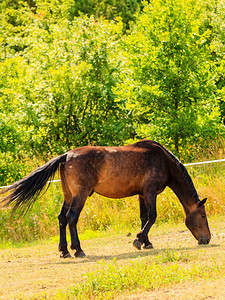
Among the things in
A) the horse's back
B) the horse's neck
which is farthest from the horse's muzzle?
the horse's back

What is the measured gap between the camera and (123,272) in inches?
260

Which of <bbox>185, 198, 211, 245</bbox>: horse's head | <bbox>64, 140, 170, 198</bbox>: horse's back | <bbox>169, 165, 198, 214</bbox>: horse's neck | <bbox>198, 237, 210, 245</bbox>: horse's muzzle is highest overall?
<bbox>64, 140, 170, 198</bbox>: horse's back

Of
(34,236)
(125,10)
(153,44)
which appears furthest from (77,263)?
(125,10)

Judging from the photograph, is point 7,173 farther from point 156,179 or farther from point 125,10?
point 125,10

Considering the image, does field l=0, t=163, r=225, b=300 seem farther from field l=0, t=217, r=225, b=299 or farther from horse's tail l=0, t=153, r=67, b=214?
horse's tail l=0, t=153, r=67, b=214

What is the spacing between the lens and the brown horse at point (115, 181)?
9523mm

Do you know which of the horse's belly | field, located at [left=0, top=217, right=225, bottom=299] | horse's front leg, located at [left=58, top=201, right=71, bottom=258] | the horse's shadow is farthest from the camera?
the horse's belly

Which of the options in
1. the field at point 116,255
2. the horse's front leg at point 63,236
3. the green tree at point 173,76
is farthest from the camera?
the green tree at point 173,76

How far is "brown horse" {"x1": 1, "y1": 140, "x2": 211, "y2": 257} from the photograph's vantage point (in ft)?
31.2

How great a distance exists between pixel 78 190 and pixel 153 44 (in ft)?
24.7

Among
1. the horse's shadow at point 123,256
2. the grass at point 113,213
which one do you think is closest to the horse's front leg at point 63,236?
the horse's shadow at point 123,256

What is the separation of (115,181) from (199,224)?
158 cm

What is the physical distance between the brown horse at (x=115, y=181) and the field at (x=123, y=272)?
0.43m

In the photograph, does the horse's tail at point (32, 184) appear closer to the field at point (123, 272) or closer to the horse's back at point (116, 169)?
the horse's back at point (116, 169)
